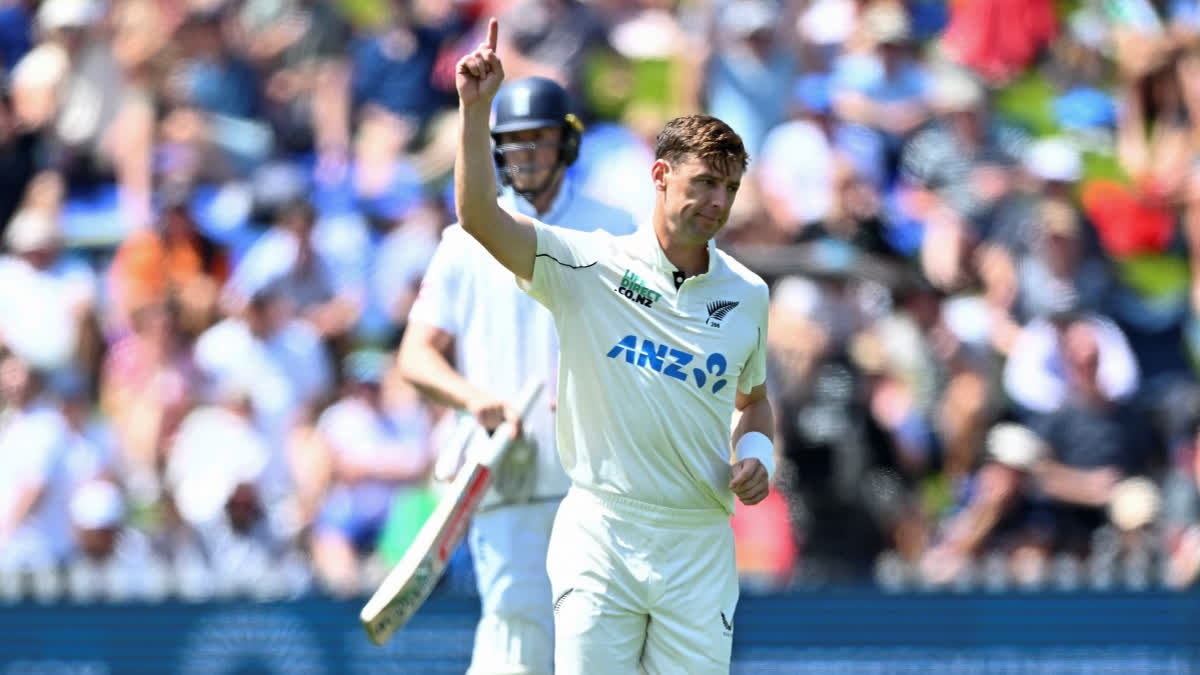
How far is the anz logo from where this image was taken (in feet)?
Answer: 18.5

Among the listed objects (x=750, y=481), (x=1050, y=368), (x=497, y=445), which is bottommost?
(x=1050, y=368)

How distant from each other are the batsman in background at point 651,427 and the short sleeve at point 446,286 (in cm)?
156

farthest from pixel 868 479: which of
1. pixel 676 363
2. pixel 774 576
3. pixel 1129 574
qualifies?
pixel 676 363

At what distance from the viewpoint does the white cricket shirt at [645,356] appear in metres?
5.66

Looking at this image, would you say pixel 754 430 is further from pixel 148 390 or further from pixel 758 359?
pixel 148 390

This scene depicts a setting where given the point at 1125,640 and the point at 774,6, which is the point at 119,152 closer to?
the point at 774,6

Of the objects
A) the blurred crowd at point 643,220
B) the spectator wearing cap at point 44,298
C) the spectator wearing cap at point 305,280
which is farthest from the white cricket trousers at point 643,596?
the spectator wearing cap at point 44,298

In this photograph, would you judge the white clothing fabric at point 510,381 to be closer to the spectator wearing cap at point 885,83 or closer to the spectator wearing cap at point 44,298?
the spectator wearing cap at point 885,83

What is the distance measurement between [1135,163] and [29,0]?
865cm

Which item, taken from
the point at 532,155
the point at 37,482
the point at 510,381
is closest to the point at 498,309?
the point at 510,381

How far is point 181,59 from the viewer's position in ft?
47.3

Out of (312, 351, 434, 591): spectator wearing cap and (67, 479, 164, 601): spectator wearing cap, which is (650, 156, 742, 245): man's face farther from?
(67, 479, 164, 601): spectator wearing cap

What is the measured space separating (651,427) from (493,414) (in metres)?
1.20

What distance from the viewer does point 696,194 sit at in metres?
5.50
